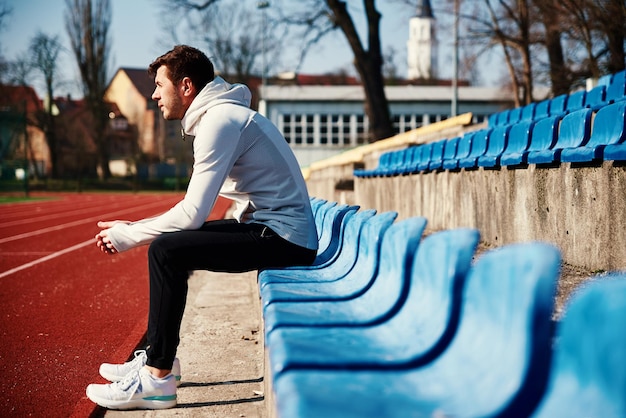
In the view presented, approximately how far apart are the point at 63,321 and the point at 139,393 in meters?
2.51

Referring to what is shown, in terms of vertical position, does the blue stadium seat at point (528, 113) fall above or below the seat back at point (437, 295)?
above

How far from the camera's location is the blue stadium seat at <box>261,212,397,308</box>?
2.61 m

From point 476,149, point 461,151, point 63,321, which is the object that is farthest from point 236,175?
point 461,151

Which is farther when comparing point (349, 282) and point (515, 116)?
point (515, 116)

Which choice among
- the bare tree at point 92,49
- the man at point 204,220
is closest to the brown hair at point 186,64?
the man at point 204,220

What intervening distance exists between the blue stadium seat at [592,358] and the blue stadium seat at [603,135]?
107 inches

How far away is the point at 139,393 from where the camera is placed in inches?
123

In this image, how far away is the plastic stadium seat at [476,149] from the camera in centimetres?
589

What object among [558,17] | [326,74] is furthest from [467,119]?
[326,74]

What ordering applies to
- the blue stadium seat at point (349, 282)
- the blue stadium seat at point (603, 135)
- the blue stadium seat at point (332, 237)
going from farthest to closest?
the blue stadium seat at point (603, 135)
the blue stadium seat at point (332, 237)
the blue stadium seat at point (349, 282)

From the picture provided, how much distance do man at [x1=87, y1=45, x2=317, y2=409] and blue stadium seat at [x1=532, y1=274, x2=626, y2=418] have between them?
2.12m

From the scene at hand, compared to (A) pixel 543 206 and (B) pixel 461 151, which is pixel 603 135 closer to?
(A) pixel 543 206

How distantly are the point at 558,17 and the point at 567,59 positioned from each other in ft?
7.75

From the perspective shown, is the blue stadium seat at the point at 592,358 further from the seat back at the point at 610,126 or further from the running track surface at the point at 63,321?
the seat back at the point at 610,126
